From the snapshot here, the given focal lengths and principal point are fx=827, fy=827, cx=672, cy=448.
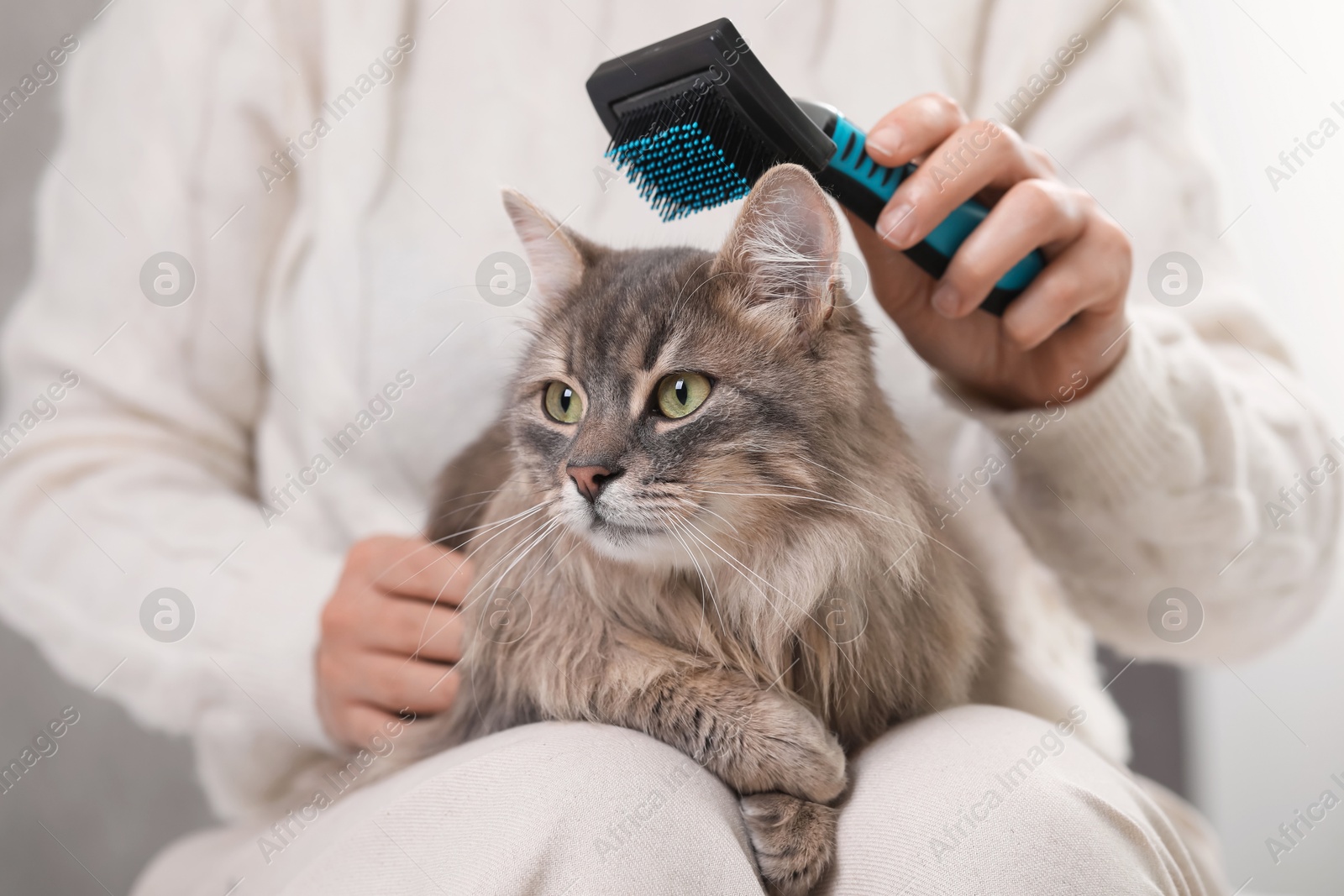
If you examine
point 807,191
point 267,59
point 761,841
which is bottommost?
point 761,841

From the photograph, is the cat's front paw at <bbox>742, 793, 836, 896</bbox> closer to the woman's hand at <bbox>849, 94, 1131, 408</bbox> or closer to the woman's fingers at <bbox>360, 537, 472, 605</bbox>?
the woman's fingers at <bbox>360, 537, 472, 605</bbox>

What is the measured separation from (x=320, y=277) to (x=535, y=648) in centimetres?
72

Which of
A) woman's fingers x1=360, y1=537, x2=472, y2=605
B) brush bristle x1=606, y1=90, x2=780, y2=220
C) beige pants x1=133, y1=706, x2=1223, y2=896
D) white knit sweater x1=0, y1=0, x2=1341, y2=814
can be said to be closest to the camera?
beige pants x1=133, y1=706, x2=1223, y2=896

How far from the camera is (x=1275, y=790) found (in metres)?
1.69

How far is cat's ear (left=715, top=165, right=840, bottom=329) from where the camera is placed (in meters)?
0.75

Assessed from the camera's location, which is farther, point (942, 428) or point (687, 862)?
point (942, 428)

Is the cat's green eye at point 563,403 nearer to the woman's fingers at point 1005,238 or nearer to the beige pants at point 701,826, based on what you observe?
the beige pants at point 701,826

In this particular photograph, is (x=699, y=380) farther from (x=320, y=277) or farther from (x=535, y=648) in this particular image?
(x=320, y=277)

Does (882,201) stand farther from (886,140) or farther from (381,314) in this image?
(381,314)

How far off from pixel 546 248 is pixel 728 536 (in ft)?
1.32

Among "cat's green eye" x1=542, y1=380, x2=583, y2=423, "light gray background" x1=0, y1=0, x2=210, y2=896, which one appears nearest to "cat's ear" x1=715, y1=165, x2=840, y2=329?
"cat's green eye" x1=542, y1=380, x2=583, y2=423

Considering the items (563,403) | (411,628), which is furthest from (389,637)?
(563,403)

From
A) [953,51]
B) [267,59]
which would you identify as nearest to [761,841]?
[953,51]

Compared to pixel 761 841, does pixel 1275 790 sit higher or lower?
lower
